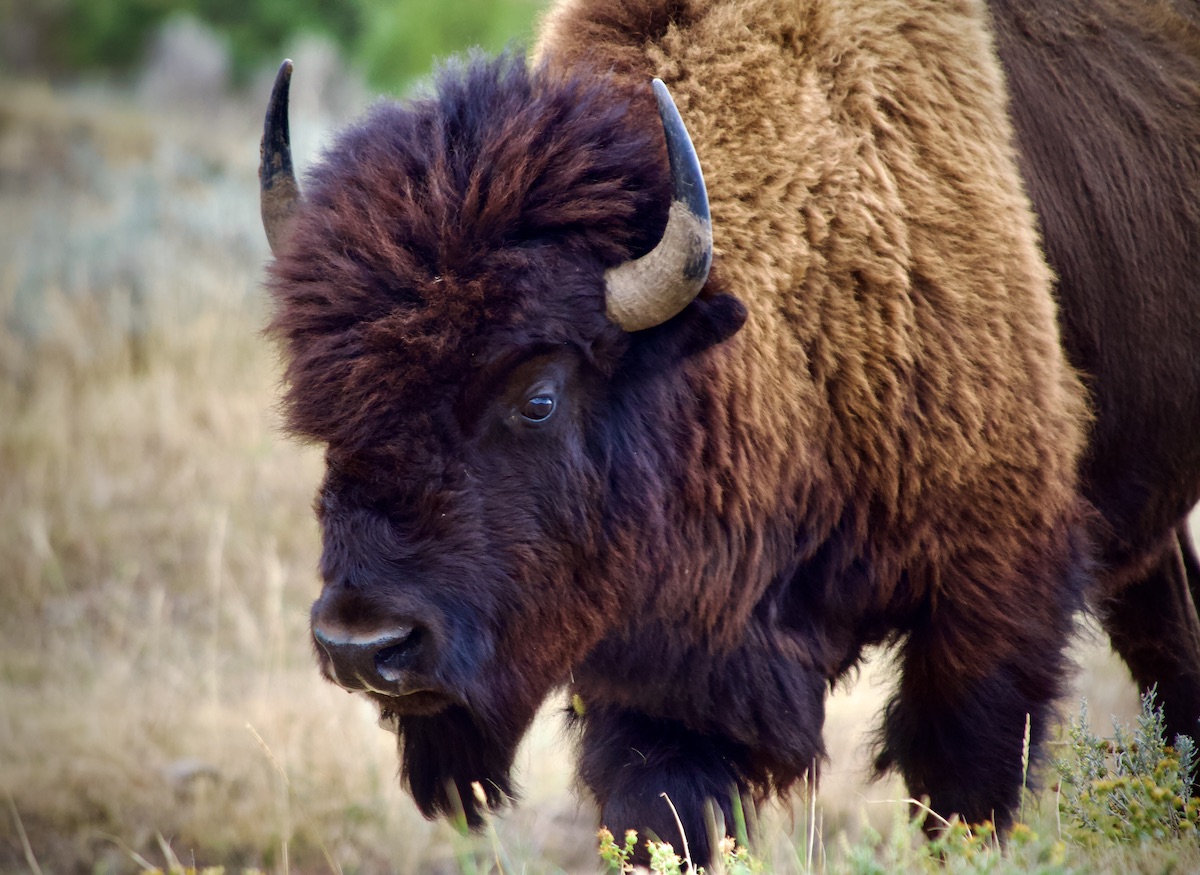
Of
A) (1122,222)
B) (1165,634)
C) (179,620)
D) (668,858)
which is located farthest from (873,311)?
(179,620)

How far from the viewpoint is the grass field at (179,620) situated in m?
4.72

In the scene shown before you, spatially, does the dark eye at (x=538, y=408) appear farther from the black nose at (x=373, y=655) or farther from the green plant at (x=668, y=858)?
the green plant at (x=668, y=858)

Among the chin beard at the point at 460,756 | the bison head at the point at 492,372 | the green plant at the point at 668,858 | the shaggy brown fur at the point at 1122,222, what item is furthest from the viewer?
the shaggy brown fur at the point at 1122,222

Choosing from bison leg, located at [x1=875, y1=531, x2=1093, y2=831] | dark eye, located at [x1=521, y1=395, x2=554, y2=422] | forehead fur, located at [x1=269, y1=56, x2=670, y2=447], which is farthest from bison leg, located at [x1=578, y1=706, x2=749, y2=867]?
forehead fur, located at [x1=269, y1=56, x2=670, y2=447]

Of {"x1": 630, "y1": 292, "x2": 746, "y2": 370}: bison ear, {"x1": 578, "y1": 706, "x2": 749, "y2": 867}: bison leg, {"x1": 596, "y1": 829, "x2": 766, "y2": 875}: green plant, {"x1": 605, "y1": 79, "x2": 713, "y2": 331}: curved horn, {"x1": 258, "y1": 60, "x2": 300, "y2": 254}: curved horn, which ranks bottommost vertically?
{"x1": 578, "y1": 706, "x2": 749, "y2": 867}: bison leg

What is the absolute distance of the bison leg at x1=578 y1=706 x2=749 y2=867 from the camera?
296cm

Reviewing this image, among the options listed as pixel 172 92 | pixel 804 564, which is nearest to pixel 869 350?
pixel 804 564

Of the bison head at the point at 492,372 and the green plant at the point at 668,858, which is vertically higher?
the bison head at the point at 492,372

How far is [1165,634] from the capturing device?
3939 millimetres

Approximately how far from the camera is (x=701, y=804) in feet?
9.77

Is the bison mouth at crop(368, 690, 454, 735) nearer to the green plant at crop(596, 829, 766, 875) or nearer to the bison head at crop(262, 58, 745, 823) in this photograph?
the bison head at crop(262, 58, 745, 823)

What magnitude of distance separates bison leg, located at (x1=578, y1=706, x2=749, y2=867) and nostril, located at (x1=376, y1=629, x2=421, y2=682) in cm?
84

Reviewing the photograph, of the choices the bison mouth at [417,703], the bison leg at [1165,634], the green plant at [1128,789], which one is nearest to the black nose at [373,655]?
the bison mouth at [417,703]

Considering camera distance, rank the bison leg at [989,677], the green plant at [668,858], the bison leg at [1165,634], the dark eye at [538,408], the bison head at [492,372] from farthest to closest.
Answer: the bison leg at [1165,634] → the bison leg at [989,677] → the dark eye at [538,408] → the bison head at [492,372] → the green plant at [668,858]
